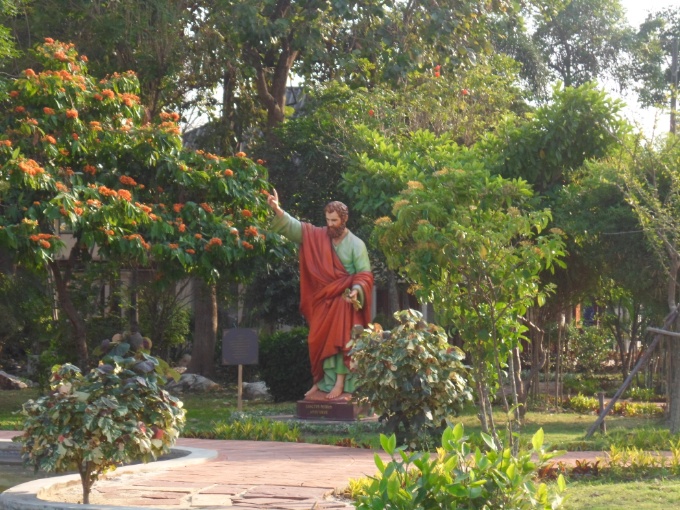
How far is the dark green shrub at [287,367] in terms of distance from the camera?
1877cm

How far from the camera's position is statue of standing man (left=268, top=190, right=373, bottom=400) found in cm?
1448

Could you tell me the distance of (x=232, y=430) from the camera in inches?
507

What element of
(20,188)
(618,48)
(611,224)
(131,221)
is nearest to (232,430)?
(131,221)

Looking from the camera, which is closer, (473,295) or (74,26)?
(473,295)

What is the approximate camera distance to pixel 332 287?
572 inches

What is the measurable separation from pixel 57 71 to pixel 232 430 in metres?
6.28

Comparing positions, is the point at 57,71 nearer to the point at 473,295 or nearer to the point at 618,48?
the point at 473,295

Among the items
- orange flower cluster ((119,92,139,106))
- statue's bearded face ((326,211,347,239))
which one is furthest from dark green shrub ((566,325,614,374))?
orange flower cluster ((119,92,139,106))

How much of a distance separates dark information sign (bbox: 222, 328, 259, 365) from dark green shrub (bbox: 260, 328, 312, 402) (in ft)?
9.61

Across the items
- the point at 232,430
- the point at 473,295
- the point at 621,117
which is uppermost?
the point at 621,117

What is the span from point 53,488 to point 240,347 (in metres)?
7.78

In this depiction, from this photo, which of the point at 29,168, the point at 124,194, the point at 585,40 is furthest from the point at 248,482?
the point at 585,40

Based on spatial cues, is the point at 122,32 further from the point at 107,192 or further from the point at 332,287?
the point at 332,287

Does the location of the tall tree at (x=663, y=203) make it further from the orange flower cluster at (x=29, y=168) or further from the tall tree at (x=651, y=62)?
the tall tree at (x=651, y=62)
